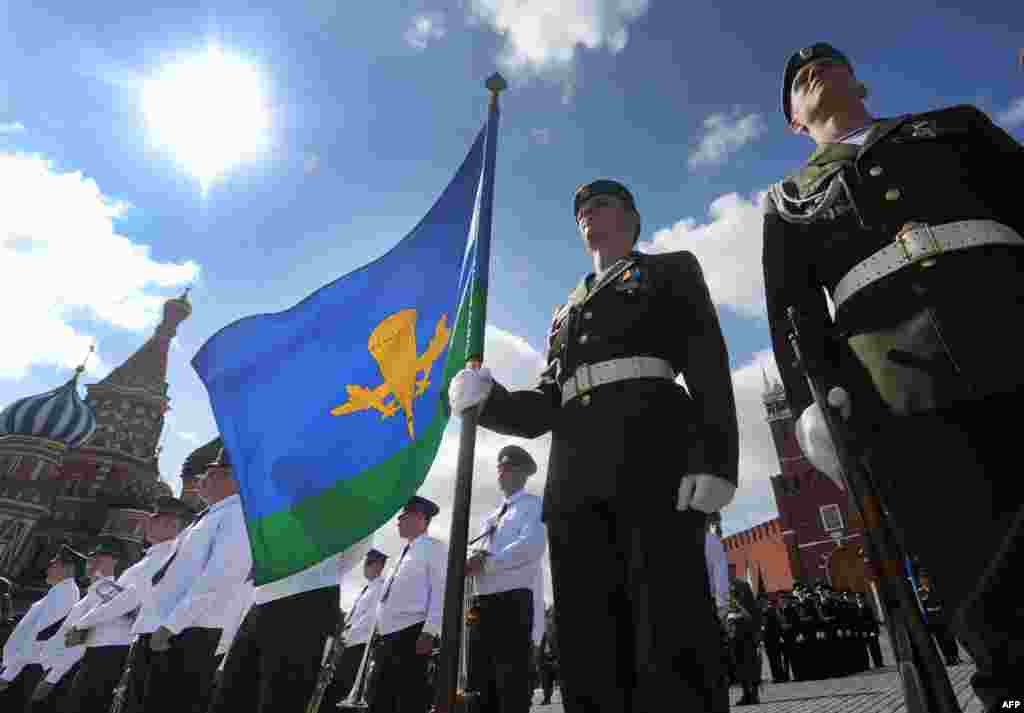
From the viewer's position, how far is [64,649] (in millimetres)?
8852

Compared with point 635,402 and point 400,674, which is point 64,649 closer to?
point 400,674

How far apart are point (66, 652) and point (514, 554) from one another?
7.48 meters

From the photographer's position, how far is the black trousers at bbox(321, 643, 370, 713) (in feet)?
29.3

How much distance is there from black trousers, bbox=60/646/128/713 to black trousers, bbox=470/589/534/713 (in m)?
4.24

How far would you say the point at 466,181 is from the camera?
4.08 m

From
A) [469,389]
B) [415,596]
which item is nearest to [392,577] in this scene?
[415,596]

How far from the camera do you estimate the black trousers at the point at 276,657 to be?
15.0 feet

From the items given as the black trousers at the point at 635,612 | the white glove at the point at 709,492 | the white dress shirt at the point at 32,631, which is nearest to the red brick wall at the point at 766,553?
the white dress shirt at the point at 32,631

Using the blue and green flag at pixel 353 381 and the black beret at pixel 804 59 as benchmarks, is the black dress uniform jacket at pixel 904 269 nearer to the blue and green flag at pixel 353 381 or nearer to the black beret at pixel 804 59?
the black beret at pixel 804 59

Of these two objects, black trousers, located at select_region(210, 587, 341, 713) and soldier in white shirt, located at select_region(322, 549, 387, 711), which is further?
soldier in white shirt, located at select_region(322, 549, 387, 711)

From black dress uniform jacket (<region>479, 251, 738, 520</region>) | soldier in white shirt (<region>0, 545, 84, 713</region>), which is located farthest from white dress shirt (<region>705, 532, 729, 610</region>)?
soldier in white shirt (<region>0, 545, 84, 713</region>)

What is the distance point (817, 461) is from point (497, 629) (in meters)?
4.64

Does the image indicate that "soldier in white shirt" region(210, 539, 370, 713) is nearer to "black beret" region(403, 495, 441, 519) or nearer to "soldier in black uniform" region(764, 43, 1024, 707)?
"black beret" region(403, 495, 441, 519)

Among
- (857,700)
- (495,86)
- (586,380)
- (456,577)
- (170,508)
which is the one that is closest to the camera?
(456,577)
